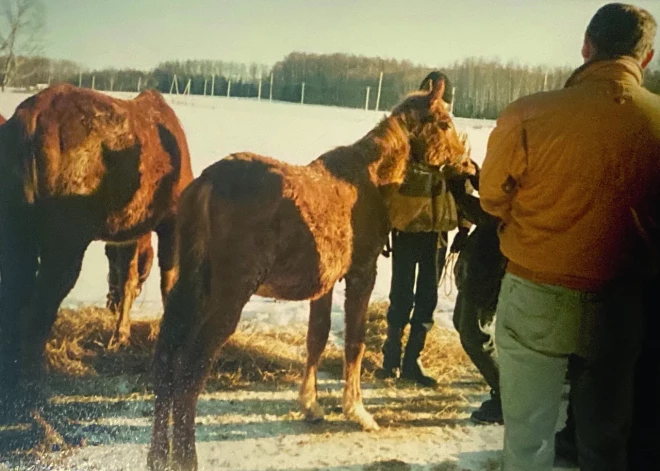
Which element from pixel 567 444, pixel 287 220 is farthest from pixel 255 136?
pixel 567 444

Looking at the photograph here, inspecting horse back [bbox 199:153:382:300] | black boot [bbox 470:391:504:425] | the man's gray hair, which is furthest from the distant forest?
black boot [bbox 470:391:504:425]

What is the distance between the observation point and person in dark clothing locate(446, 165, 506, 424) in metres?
1.87

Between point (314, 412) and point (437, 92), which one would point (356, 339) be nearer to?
point (314, 412)

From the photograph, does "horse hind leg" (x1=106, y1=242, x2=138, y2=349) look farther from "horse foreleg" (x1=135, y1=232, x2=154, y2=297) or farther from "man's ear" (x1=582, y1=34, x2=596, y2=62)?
"man's ear" (x1=582, y1=34, x2=596, y2=62)

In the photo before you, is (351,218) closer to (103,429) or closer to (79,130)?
(79,130)

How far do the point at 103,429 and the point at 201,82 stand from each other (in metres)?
1.23

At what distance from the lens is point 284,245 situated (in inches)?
69.4

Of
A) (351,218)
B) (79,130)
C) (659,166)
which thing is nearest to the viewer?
(659,166)

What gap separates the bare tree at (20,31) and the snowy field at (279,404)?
133 millimetres

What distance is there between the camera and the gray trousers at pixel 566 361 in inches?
62.6

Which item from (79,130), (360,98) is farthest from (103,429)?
(360,98)

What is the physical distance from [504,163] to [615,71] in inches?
15.3

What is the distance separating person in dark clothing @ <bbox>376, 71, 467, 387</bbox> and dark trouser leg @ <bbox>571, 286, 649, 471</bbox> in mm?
536

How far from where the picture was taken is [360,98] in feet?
6.28
